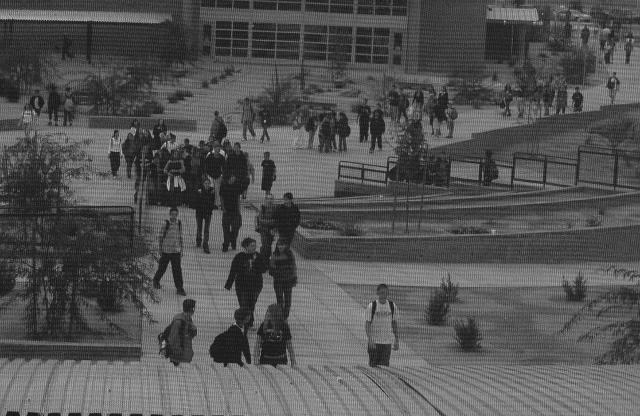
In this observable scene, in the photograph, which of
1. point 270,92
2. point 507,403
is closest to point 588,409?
point 507,403

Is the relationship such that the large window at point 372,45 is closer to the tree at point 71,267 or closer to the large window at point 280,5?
the large window at point 280,5

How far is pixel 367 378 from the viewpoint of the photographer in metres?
5.40

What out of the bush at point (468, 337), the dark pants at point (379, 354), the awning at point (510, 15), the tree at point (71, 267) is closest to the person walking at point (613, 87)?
the awning at point (510, 15)

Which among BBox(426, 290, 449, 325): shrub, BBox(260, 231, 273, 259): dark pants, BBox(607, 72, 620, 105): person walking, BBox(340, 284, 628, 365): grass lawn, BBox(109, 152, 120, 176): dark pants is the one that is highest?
BBox(607, 72, 620, 105): person walking

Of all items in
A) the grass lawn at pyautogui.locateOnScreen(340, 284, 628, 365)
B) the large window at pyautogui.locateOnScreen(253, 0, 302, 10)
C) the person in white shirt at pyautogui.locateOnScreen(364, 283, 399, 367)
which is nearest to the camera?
the person in white shirt at pyautogui.locateOnScreen(364, 283, 399, 367)

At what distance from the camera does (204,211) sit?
32.2 feet

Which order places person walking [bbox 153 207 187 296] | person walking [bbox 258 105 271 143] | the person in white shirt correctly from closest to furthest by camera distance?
1. the person in white shirt
2. person walking [bbox 153 207 187 296]
3. person walking [bbox 258 105 271 143]

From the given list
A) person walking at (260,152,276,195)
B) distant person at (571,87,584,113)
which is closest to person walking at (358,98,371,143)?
distant person at (571,87,584,113)

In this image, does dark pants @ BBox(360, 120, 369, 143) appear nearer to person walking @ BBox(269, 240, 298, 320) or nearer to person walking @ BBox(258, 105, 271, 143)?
person walking @ BBox(258, 105, 271, 143)

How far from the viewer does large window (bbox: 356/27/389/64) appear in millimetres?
23125

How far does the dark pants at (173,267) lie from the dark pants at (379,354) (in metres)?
1.90

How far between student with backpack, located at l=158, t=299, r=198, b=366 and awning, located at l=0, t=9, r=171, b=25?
Result: 16.6 meters

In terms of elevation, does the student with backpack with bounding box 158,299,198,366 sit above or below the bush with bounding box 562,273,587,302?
above

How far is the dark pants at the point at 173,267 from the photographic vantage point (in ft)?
27.5
